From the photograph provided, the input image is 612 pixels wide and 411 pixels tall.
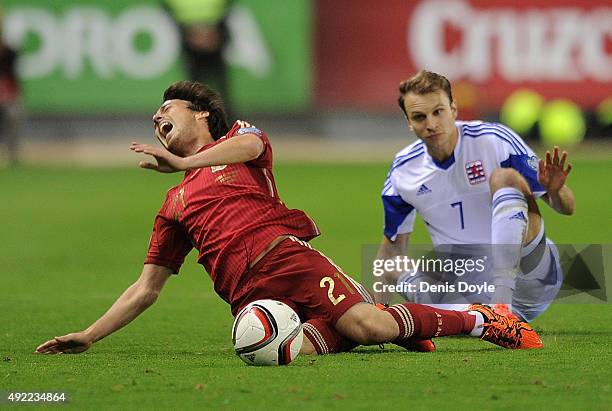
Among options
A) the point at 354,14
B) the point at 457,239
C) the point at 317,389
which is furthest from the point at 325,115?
the point at 317,389

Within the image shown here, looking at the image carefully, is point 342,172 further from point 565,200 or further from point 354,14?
point 565,200

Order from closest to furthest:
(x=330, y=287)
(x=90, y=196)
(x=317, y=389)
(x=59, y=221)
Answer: (x=317, y=389)
(x=330, y=287)
(x=59, y=221)
(x=90, y=196)

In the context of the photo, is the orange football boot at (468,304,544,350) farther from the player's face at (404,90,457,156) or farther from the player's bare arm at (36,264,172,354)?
the player's bare arm at (36,264,172,354)

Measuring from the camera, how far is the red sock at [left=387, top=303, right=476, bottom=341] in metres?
6.40

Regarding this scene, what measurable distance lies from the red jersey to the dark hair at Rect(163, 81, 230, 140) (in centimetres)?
23

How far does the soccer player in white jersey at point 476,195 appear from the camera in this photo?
713cm

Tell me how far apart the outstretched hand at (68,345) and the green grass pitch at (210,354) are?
0.25 feet

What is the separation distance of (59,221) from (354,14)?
978 centimetres

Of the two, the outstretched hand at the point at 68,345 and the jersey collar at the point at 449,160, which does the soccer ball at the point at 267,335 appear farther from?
the jersey collar at the point at 449,160

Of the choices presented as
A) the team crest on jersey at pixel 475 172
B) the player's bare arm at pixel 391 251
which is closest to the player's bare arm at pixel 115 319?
the player's bare arm at pixel 391 251

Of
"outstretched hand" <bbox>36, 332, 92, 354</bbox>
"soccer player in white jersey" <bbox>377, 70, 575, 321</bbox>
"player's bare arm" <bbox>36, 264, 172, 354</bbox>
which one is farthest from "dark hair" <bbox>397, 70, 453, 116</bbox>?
"outstretched hand" <bbox>36, 332, 92, 354</bbox>

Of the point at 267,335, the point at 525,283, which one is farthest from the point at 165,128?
the point at 525,283

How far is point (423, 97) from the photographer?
24.2 feet

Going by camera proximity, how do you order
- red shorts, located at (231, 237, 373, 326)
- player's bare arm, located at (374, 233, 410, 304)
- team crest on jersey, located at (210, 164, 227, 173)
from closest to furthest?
red shorts, located at (231, 237, 373, 326) < team crest on jersey, located at (210, 164, 227, 173) < player's bare arm, located at (374, 233, 410, 304)
